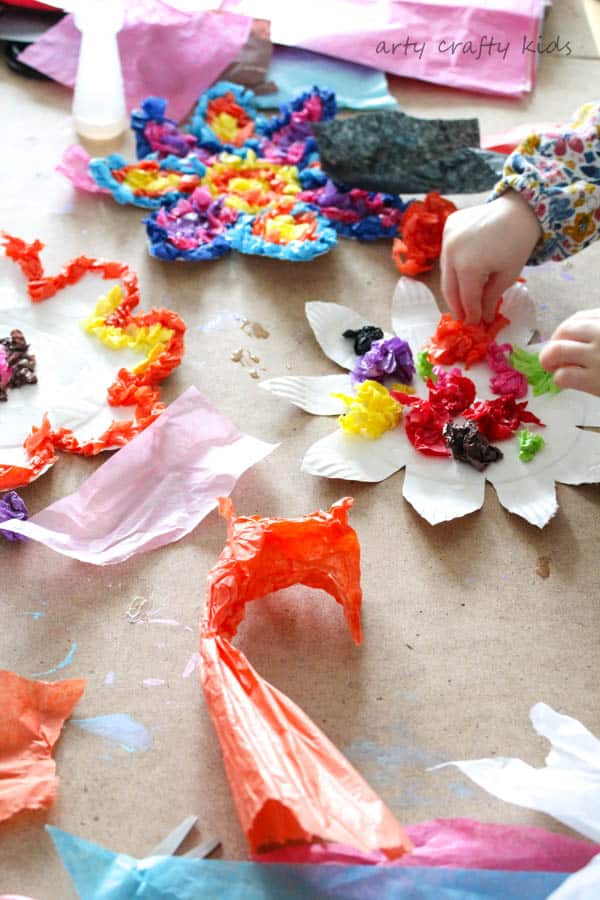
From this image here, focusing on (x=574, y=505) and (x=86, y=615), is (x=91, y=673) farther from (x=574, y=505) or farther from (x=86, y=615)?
(x=574, y=505)

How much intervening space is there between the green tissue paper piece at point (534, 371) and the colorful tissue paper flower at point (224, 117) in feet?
1.40

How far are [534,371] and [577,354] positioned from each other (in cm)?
12

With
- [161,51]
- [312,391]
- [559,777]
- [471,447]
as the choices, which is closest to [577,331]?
[471,447]

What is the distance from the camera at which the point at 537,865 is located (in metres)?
0.59

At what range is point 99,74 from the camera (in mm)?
1092

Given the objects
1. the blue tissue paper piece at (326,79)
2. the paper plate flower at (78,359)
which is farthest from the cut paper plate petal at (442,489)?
the blue tissue paper piece at (326,79)

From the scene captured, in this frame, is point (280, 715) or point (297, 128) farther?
point (297, 128)

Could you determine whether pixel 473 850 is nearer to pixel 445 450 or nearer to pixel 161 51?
pixel 445 450

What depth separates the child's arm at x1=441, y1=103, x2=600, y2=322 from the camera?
87 centimetres

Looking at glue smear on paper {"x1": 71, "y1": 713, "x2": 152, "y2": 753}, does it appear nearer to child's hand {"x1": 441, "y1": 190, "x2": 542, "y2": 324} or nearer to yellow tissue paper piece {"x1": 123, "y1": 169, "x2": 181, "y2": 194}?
child's hand {"x1": 441, "y1": 190, "x2": 542, "y2": 324}

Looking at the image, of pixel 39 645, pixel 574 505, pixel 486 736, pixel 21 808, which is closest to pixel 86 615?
pixel 39 645

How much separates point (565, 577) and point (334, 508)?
7.6 inches

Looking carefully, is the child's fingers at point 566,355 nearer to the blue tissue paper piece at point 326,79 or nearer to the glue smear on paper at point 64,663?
the glue smear on paper at point 64,663

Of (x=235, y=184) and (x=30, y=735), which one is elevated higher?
(x=235, y=184)
